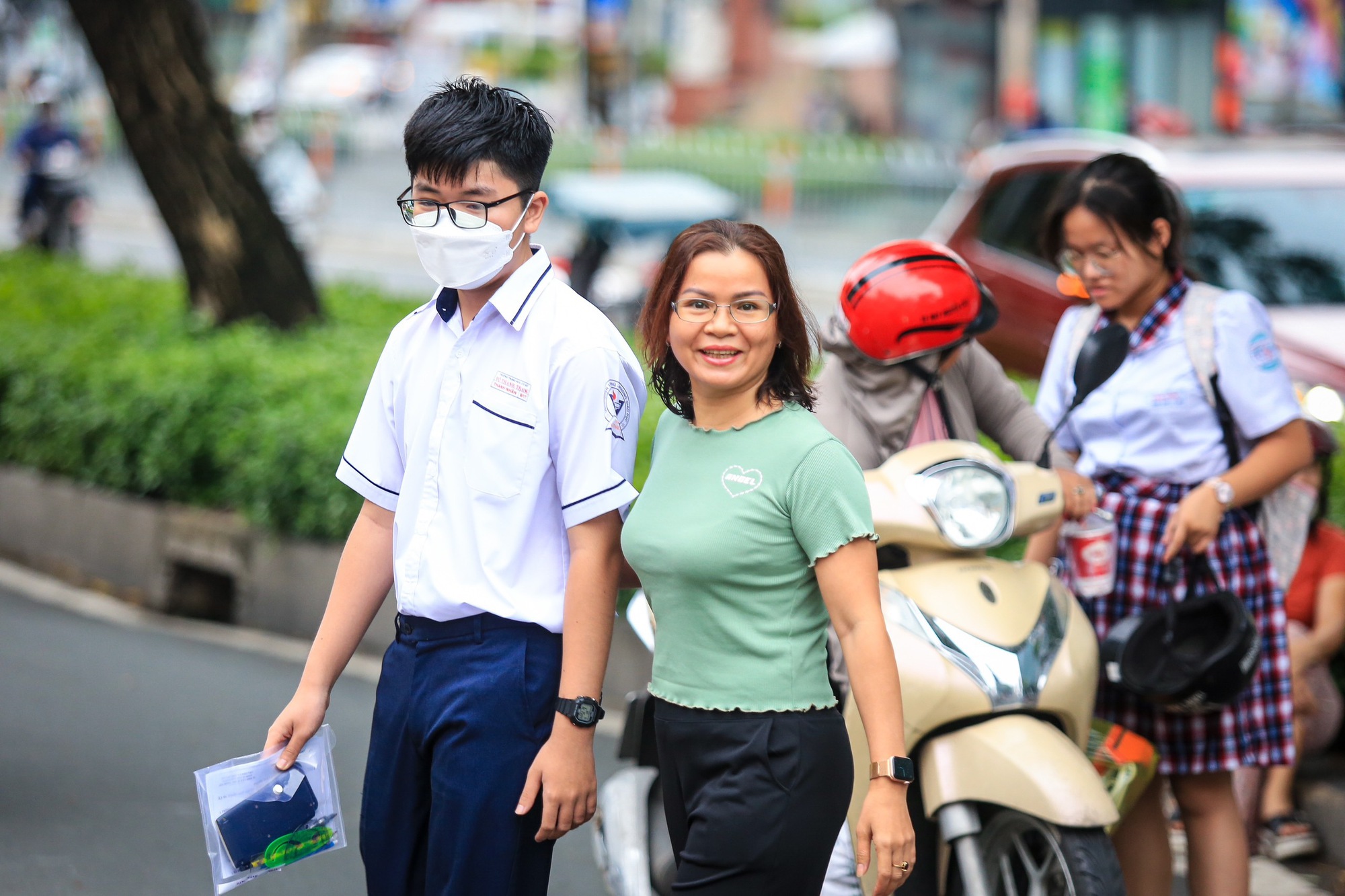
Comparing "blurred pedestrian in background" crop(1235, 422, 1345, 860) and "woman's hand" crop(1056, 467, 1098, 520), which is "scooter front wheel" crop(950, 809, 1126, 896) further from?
"blurred pedestrian in background" crop(1235, 422, 1345, 860)

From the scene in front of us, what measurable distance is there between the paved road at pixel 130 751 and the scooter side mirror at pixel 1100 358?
1.76m

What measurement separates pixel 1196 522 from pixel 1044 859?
2.61ft

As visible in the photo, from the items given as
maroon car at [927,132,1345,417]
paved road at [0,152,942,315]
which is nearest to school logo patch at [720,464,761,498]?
maroon car at [927,132,1345,417]

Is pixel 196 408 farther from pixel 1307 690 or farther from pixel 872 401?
pixel 1307 690

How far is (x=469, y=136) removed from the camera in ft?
8.21

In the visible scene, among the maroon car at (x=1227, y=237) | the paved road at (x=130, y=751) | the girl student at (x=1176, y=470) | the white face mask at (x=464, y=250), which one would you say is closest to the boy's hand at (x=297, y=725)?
the white face mask at (x=464, y=250)

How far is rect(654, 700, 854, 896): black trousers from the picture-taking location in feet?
7.99

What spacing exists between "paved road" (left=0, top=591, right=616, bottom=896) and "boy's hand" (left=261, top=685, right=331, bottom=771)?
4.69ft

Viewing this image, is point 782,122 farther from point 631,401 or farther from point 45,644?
point 631,401

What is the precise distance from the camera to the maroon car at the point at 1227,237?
6340 mm

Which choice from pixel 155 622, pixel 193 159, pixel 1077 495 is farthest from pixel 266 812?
pixel 193 159

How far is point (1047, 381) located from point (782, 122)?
132 feet

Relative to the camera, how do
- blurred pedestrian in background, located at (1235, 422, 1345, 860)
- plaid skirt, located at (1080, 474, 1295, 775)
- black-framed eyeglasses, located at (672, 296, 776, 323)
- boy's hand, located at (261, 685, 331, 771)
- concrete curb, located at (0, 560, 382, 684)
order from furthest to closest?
1. concrete curb, located at (0, 560, 382, 684)
2. blurred pedestrian in background, located at (1235, 422, 1345, 860)
3. plaid skirt, located at (1080, 474, 1295, 775)
4. boy's hand, located at (261, 685, 331, 771)
5. black-framed eyeglasses, located at (672, 296, 776, 323)

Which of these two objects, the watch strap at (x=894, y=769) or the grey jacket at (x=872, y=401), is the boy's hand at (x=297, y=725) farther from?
the grey jacket at (x=872, y=401)
